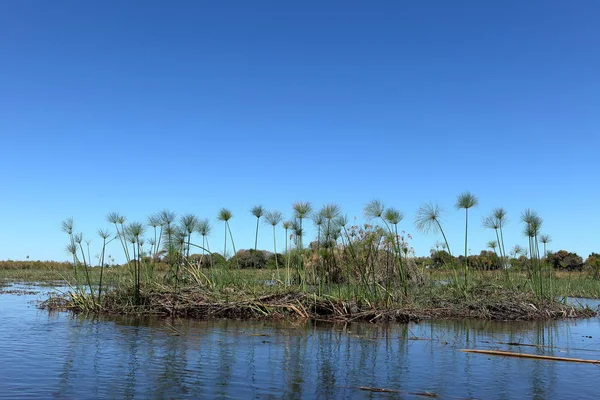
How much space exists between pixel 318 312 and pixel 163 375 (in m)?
7.01

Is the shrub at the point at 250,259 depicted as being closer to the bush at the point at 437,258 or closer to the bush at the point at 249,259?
the bush at the point at 249,259

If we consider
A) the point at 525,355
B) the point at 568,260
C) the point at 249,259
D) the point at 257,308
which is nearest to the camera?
the point at 525,355

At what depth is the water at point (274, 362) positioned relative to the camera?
518 cm

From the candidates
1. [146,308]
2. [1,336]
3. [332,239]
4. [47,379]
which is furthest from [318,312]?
[47,379]

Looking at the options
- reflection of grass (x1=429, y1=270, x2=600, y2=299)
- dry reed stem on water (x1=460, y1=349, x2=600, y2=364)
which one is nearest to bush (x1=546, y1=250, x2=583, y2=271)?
reflection of grass (x1=429, y1=270, x2=600, y2=299)

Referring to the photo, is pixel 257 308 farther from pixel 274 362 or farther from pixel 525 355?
pixel 525 355

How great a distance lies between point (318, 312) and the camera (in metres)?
12.3

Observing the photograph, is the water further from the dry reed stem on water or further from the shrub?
the shrub

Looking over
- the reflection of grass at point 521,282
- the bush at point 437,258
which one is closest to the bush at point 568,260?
the reflection of grass at point 521,282

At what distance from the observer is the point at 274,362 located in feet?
21.6

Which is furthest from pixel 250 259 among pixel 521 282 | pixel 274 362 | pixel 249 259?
pixel 274 362

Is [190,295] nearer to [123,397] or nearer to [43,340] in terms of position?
[43,340]

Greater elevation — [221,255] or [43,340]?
[221,255]

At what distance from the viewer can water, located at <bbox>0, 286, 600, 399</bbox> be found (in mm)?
5180
